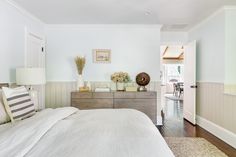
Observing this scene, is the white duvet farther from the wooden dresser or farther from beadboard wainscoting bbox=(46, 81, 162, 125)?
beadboard wainscoting bbox=(46, 81, 162, 125)

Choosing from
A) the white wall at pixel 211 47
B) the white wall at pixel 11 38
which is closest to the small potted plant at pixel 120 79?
the white wall at pixel 211 47

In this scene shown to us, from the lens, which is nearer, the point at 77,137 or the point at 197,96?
the point at 77,137

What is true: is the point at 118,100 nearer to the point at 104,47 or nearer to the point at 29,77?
the point at 104,47

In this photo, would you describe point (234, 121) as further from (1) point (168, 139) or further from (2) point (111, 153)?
(2) point (111, 153)

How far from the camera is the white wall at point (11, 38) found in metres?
3.23

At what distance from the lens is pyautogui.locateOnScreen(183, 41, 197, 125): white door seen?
520cm

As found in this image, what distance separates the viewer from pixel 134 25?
16.6 ft

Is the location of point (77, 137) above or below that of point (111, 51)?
below

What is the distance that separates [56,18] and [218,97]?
366cm

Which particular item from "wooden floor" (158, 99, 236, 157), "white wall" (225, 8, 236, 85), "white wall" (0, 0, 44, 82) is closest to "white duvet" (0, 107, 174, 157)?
"white wall" (0, 0, 44, 82)

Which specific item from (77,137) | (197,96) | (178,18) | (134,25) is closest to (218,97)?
(197,96)

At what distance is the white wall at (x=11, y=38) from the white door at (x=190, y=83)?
3.82 m

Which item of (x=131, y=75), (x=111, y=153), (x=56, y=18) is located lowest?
(x=111, y=153)

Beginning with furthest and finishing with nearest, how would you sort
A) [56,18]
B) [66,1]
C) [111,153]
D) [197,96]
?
[197,96], [56,18], [66,1], [111,153]
